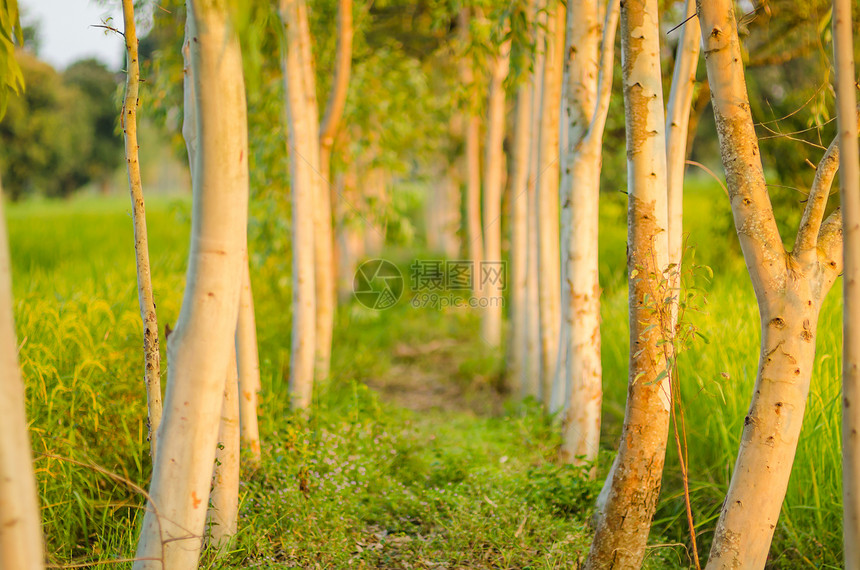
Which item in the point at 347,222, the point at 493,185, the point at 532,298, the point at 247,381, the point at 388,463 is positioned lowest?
the point at 388,463

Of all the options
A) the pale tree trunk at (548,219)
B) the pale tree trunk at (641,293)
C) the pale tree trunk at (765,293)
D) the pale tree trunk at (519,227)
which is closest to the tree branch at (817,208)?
the pale tree trunk at (765,293)

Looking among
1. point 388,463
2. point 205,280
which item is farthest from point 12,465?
point 388,463

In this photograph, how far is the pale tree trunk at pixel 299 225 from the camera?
4164mm

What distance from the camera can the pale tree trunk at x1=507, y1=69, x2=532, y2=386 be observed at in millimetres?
5667

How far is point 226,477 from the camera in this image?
2.79 m

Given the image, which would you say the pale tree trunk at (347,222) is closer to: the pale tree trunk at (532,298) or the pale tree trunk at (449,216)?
the pale tree trunk at (449,216)

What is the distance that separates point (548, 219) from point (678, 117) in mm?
1935

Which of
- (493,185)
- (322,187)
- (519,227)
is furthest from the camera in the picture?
(493,185)

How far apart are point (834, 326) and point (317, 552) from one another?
10.9 ft

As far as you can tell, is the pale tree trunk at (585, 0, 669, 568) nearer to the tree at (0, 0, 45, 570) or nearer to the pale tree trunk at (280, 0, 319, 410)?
the tree at (0, 0, 45, 570)

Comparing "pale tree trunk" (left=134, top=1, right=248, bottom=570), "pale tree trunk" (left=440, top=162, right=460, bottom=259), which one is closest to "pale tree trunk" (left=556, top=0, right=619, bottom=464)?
"pale tree trunk" (left=134, top=1, right=248, bottom=570)

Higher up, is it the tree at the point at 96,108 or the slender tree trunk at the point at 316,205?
the tree at the point at 96,108

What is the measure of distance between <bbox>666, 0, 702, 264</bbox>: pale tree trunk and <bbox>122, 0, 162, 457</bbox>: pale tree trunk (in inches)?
91.2

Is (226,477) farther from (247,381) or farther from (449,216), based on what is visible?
(449,216)
